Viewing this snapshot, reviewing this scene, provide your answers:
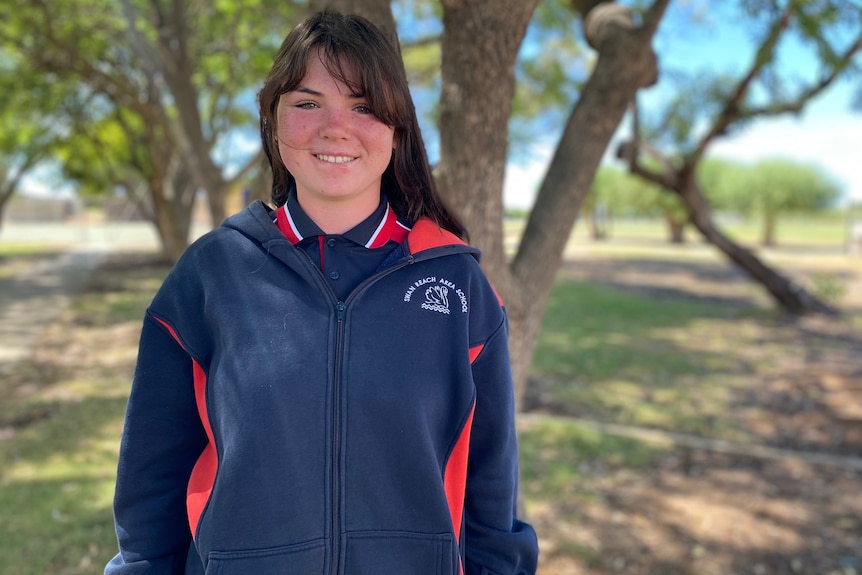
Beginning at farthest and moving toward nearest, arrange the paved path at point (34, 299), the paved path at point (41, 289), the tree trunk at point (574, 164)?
the paved path at point (41, 289) → the paved path at point (34, 299) → the tree trunk at point (574, 164)

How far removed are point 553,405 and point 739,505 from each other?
2.11 meters

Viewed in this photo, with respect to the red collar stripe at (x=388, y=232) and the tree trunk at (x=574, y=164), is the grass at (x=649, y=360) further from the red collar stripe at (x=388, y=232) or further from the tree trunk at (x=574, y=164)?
the red collar stripe at (x=388, y=232)

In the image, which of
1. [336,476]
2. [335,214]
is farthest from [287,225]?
[336,476]

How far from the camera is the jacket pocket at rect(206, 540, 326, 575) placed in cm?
134

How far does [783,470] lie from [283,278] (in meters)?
4.46

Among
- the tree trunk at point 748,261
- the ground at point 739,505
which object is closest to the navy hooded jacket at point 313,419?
the ground at point 739,505

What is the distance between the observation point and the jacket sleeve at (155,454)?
1463 mm

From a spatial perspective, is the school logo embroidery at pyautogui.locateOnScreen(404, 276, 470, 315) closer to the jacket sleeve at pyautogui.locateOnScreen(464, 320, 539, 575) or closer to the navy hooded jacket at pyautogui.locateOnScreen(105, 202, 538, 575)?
the navy hooded jacket at pyautogui.locateOnScreen(105, 202, 538, 575)

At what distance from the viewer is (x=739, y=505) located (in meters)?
4.21

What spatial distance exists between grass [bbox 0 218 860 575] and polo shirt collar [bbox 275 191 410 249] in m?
2.64

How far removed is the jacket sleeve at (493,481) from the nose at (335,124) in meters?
0.54

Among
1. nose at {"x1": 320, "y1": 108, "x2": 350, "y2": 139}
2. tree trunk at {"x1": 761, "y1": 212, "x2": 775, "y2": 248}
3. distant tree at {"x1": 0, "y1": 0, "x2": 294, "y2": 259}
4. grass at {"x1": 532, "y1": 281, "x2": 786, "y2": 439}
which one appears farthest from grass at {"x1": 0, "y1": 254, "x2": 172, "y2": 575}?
tree trunk at {"x1": 761, "y1": 212, "x2": 775, "y2": 248}

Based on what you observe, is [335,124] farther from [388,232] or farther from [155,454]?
[155,454]

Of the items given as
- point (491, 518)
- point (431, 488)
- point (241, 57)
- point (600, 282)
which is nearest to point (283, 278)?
point (431, 488)
